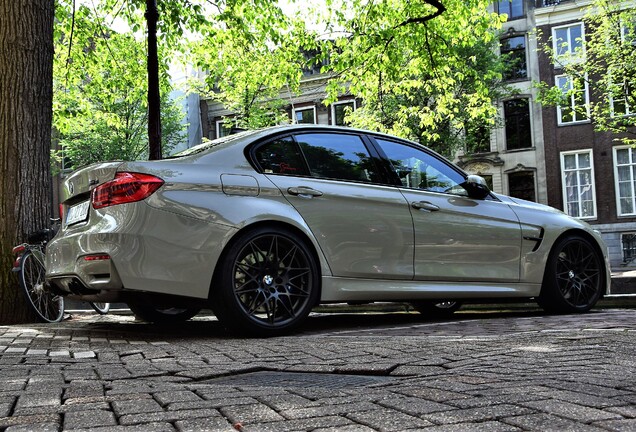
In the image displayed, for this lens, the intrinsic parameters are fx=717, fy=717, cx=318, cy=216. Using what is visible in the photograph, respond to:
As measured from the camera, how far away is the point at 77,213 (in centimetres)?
503

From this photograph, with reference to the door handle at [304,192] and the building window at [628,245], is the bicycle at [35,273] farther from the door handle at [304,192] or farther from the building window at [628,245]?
the building window at [628,245]

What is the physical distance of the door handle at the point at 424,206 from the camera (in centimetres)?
563

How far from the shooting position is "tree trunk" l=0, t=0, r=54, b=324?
698cm

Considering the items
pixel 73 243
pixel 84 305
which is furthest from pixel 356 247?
pixel 84 305

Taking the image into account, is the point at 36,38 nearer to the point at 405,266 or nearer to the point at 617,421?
the point at 405,266

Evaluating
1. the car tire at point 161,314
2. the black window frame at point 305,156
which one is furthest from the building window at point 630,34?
the car tire at point 161,314

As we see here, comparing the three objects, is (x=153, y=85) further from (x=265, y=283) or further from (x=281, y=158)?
(x=265, y=283)

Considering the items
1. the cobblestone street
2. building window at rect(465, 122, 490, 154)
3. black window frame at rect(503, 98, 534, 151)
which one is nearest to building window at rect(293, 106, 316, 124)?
building window at rect(465, 122, 490, 154)

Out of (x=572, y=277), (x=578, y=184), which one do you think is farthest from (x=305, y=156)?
(x=578, y=184)

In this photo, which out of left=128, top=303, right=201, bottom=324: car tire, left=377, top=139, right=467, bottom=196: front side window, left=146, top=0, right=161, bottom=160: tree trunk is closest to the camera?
left=377, top=139, right=467, bottom=196: front side window

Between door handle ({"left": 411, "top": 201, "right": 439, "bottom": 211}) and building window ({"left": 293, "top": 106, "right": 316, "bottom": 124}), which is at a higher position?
building window ({"left": 293, "top": 106, "right": 316, "bottom": 124})

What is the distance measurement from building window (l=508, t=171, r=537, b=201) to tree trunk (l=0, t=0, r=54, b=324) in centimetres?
2724

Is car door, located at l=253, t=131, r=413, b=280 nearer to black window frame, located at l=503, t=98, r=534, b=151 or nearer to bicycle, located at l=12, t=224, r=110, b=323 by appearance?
bicycle, located at l=12, t=224, r=110, b=323

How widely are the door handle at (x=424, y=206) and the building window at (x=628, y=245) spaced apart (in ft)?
85.4
